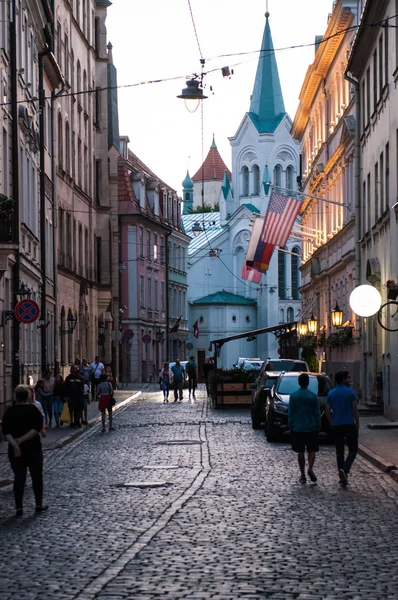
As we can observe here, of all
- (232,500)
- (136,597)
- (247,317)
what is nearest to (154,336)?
(247,317)

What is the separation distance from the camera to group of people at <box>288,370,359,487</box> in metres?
18.4

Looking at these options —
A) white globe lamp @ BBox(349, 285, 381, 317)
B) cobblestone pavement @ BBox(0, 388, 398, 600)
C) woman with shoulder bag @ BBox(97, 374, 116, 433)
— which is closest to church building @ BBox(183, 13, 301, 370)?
woman with shoulder bag @ BBox(97, 374, 116, 433)

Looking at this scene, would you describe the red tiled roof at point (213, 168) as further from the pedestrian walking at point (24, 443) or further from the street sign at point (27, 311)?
the pedestrian walking at point (24, 443)

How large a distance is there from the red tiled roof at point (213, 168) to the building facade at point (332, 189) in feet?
389

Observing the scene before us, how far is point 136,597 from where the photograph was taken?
9.05 metres

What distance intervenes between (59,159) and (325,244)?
1085cm

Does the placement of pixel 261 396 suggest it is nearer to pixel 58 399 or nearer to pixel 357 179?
pixel 58 399

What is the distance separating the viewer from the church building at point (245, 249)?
395ft

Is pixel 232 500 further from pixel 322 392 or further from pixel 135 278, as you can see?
pixel 135 278

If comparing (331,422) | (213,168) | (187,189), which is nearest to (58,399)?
A: (331,422)

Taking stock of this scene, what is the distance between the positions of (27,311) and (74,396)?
20.8 ft

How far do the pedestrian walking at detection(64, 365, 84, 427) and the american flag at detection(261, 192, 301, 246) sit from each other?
1131cm

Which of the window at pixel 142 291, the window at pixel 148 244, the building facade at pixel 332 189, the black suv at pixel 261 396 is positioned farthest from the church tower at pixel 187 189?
the black suv at pixel 261 396

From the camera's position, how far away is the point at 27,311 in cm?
2736
